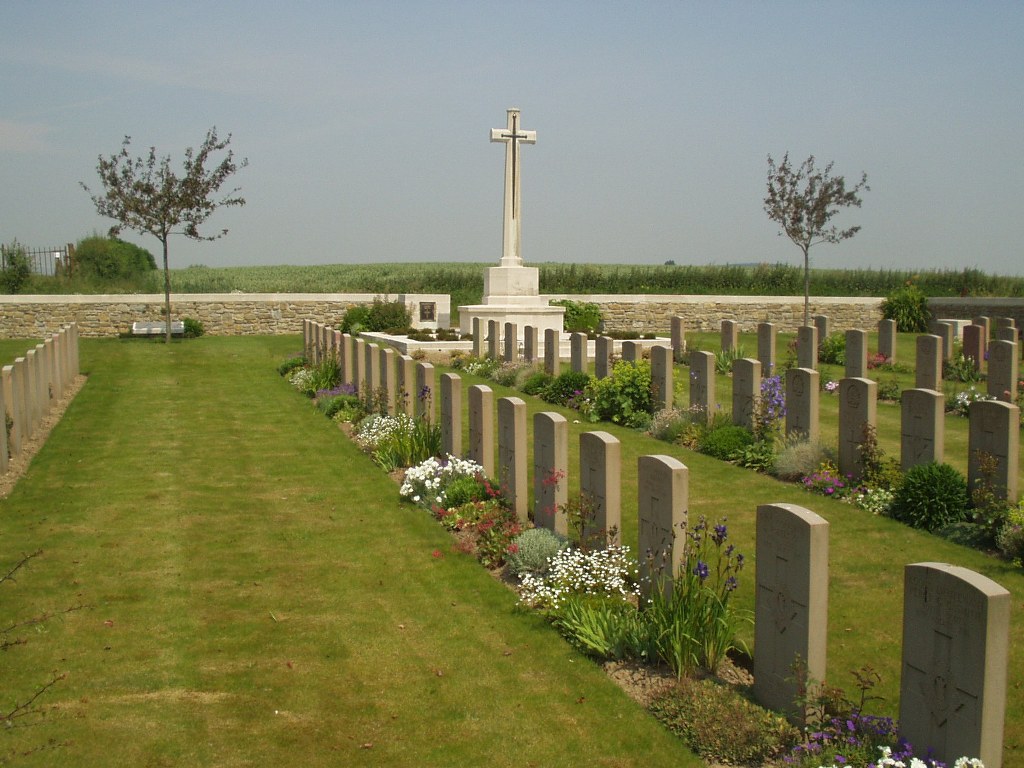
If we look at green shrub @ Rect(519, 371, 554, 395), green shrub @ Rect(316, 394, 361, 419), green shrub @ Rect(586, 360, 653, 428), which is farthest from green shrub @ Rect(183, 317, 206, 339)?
green shrub @ Rect(586, 360, 653, 428)

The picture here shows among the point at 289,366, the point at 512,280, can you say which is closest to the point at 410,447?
the point at 289,366

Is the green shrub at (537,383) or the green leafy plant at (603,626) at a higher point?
the green shrub at (537,383)

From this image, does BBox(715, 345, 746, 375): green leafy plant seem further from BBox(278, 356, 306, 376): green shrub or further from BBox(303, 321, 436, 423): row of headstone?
BBox(278, 356, 306, 376): green shrub

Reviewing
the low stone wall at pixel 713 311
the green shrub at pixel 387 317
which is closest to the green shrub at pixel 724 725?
the green shrub at pixel 387 317

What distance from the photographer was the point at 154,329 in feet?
86.4

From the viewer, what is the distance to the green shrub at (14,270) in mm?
29141

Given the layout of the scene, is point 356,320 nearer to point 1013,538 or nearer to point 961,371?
point 961,371

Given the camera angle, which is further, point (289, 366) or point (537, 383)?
point (289, 366)

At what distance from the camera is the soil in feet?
34.3

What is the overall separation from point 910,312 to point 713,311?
19.6 feet

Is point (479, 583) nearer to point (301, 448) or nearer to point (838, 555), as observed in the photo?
point (838, 555)

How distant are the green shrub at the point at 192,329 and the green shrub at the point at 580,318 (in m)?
10.3

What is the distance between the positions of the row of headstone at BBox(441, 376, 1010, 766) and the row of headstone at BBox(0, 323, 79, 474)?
7061 mm

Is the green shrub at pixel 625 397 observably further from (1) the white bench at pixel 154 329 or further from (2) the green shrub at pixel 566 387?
(1) the white bench at pixel 154 329
